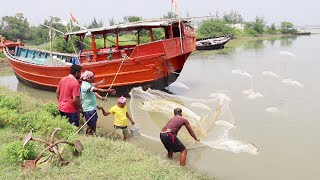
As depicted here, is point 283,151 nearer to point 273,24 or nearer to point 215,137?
point 215,137

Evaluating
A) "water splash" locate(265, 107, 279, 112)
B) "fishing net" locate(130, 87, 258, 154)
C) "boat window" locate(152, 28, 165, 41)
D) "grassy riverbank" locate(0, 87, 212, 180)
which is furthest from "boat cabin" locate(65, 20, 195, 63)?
"boat window" locate(152, 28, 165, 41)

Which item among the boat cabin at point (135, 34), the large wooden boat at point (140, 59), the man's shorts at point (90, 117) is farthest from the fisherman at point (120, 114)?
the boat cabin at point (135, 34)

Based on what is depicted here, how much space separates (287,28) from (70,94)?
7465cm

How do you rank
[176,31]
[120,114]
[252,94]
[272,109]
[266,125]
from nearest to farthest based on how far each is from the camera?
[120,114] < [266,125] < [272,109] < [252,94] < [176,31]

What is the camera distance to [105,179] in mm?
4684

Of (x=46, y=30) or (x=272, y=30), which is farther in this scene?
(x=272, y=30)

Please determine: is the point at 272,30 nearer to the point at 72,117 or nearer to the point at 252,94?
the point at 252,94

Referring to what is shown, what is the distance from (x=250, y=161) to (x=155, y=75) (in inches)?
246

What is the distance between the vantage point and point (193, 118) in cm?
804

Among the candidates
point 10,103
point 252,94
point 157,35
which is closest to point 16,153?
point 10,103

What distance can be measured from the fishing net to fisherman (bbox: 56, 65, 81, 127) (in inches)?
70.9

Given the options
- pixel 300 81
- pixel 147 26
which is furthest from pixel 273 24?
pixel 147 26

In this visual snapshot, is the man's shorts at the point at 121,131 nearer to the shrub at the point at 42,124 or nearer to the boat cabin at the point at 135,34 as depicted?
the shrub at the point at 42,124

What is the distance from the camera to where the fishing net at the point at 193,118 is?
7078mm
